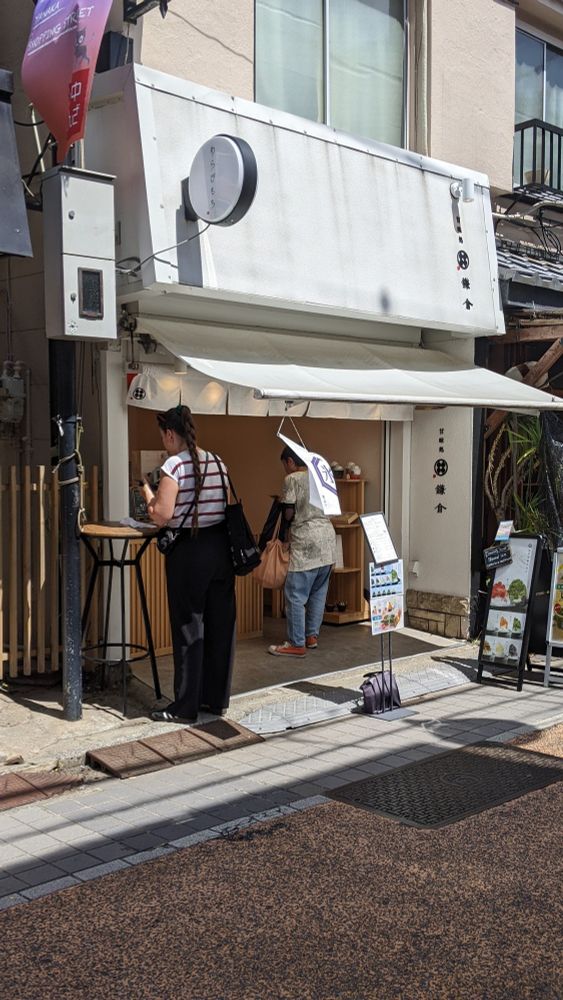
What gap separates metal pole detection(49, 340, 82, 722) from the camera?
21.8 ft

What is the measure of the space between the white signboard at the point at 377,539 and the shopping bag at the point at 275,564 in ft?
4.85

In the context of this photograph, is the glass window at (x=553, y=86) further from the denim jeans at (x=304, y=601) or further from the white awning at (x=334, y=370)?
the denim jeans at (x=304, y=601)

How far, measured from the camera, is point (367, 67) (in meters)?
9.87

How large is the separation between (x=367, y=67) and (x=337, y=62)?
45 cm

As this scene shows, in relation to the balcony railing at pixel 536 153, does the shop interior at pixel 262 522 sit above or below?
below

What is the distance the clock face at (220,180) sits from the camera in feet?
21.9

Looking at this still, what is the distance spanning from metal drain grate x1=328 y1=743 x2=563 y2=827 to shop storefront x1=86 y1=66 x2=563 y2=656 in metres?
2.63

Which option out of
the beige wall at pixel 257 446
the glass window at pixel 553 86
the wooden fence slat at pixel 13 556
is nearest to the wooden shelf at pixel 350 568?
the beige wall at pixel 257 446

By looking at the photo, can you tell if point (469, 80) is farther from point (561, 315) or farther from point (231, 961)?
point (231, 961)

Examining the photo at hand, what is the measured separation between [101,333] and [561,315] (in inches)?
225

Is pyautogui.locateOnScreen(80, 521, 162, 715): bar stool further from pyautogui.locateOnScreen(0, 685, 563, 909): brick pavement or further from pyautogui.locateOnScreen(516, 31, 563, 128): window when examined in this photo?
pyautogui.locateOnScreen(516, 31, 563, 128): window

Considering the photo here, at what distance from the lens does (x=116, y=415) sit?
7633 millimetres

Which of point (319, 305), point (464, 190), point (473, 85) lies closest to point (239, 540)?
point (319, 305)

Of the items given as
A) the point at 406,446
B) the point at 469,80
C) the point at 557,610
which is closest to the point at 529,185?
the point at 469,80
